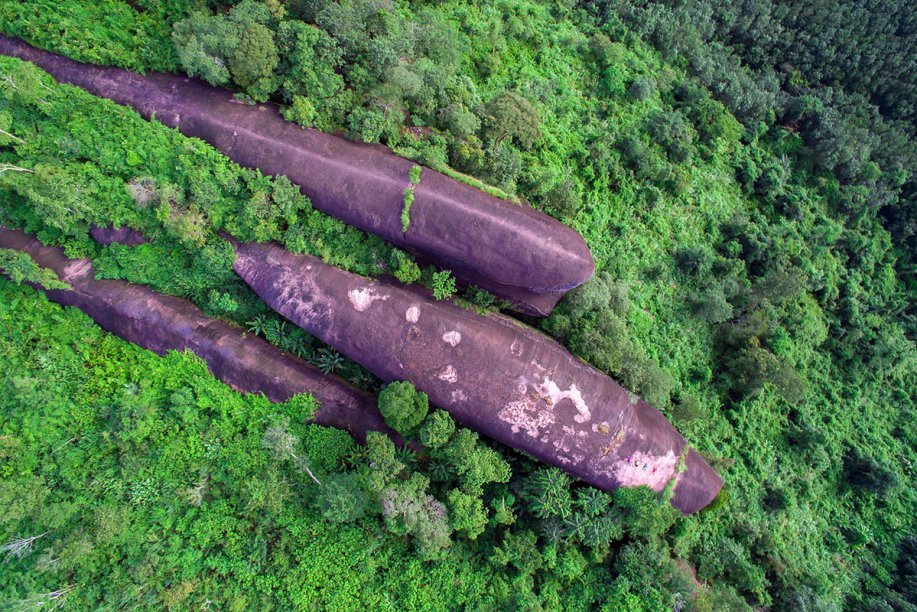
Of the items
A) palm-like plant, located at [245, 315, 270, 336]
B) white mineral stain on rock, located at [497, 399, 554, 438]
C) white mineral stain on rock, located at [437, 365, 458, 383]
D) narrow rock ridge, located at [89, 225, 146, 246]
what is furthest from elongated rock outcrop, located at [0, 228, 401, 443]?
white mineral stain on rock, located at [497, 399, 554, 438]

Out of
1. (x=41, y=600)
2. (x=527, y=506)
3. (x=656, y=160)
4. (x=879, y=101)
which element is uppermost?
(x=879, y=101)

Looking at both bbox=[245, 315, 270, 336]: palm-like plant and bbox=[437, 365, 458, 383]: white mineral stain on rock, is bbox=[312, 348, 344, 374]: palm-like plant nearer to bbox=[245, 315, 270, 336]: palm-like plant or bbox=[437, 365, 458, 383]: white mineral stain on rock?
bbox=[245, 315, 270, 336]: palm-like plant

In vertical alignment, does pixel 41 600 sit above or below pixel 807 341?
below

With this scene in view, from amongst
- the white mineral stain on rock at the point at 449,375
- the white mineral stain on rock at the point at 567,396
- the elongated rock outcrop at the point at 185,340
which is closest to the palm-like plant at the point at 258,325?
the elongated rock outcrop at the point at 185,340

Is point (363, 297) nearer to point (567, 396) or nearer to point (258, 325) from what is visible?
point (258, 325)

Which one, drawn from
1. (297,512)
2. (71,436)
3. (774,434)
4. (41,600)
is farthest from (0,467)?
(774,434)

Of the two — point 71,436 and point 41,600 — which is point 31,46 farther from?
point 41,600
